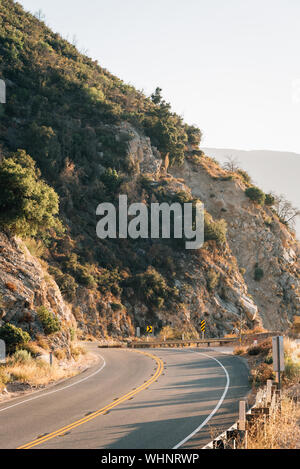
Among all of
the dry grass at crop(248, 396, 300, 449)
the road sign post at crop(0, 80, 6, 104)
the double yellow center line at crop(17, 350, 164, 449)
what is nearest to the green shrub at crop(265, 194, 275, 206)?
the road sign post at crop(0, 80, 6, 104)

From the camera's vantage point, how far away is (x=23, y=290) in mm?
23828

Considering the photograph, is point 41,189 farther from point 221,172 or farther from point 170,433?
point 221,172

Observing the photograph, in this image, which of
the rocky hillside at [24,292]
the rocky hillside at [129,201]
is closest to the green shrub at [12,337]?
the rocky hillside at [24,292]

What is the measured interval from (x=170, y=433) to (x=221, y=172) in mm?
66556

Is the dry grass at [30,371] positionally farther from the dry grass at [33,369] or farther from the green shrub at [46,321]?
the green shrub at [46,321]

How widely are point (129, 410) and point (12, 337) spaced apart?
8952mm

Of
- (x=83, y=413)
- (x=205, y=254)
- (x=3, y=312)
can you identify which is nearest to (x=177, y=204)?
(x=205, y=254)

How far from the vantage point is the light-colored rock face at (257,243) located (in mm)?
63000

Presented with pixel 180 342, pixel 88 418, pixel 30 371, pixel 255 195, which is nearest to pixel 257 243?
pixel 255 195

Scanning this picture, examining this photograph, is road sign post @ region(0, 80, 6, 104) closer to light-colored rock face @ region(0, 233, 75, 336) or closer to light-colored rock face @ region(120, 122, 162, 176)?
light-colored rock face @ region(120, 122, 162, 176)

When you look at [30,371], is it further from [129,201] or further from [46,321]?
[129,201]

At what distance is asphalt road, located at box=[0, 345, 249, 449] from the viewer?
10.3 m
